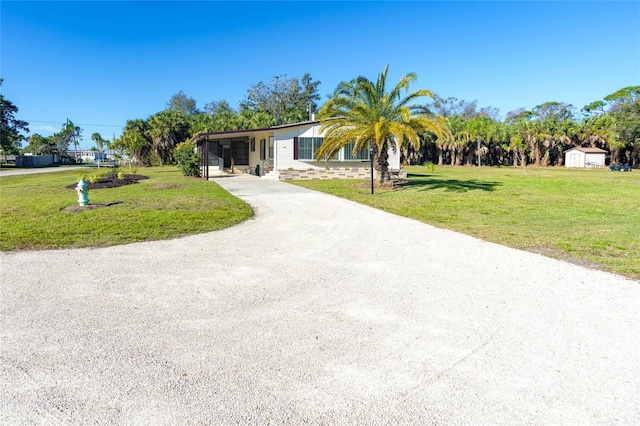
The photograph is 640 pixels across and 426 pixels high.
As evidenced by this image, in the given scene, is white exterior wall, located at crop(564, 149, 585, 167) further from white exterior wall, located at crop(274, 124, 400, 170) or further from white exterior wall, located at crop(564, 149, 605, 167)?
white exterior wall, located at crop(274, 124, 400, 170)

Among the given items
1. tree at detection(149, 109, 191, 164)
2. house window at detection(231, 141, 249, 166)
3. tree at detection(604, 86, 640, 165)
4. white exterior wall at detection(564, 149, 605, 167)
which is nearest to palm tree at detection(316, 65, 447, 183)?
house window at detection(231, 141, 249, 166)

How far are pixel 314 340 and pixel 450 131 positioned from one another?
119 feet

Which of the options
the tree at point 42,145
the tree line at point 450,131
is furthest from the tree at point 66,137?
the tree line at point 450,131

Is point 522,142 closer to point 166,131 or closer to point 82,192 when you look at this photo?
point 166,131

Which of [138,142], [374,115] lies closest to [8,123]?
[138,142]

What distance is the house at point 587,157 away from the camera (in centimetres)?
4924

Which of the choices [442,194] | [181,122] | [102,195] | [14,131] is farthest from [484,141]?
[14,131]

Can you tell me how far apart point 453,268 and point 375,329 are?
2212 mm

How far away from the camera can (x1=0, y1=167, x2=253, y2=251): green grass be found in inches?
257

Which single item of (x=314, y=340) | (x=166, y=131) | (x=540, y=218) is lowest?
(x=314, y=340)

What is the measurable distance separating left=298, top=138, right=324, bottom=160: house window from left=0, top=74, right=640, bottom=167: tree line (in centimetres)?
1617

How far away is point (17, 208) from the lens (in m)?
9.66

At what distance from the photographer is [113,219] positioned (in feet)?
26.5

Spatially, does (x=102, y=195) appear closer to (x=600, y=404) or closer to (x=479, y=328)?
(x=479, y=328)
